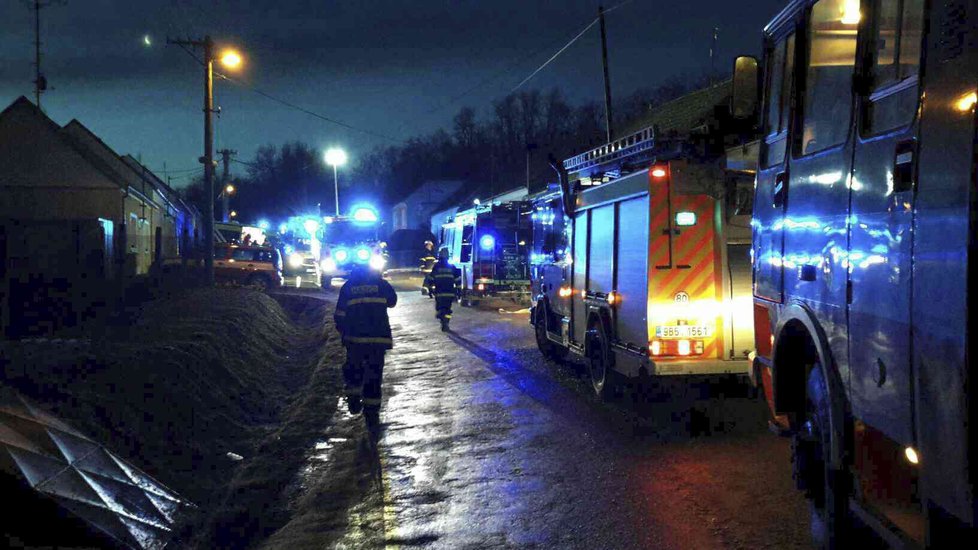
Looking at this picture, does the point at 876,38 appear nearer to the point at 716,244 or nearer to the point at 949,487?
the point at 949,487

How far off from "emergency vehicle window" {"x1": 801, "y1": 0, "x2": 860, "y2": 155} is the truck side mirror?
53 centimetres

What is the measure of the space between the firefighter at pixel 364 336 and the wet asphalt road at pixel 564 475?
423 millimetres

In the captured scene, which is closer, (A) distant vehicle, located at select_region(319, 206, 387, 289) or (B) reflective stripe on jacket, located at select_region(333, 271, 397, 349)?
(B) reflective stripe on jacket, located at select_region(333, 271, 397, 349)

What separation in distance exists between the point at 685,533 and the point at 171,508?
134 inches

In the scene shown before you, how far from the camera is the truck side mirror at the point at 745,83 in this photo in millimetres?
5289

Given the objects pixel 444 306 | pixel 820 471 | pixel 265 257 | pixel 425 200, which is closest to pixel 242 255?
pixel 265 257

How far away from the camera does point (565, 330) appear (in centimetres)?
1179

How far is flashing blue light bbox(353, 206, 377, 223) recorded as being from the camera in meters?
33.8

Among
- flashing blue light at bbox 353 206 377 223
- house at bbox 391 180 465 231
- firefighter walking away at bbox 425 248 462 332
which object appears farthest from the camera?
house at bbox 391 180 465 231

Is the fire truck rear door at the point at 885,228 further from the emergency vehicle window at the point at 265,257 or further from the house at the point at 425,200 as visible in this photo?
the house at the point at 425,200

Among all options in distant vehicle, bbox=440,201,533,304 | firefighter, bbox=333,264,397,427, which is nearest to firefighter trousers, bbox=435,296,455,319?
distant vehicle, bbox=440,201,533,304

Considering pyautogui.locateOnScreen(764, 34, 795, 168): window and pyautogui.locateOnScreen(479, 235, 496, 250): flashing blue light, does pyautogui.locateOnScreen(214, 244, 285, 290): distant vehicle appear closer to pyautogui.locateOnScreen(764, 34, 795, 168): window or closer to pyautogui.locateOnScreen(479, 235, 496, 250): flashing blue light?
pyautogui.locateOnScreen(479, 235, 496, 250): flashing blue light

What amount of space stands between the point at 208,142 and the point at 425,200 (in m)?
58.0

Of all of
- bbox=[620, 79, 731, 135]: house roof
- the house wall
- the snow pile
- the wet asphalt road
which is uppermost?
bbox=[620, 79, 731, 135]: house roof
